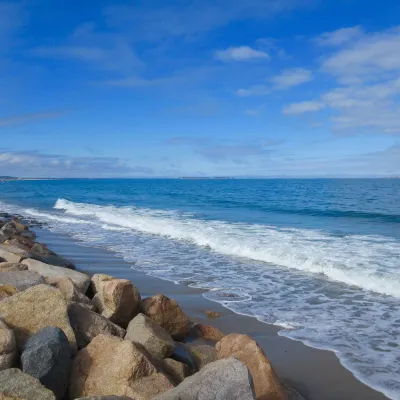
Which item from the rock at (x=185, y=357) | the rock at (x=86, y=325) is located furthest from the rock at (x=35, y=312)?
the rock at (x=185, y=357)

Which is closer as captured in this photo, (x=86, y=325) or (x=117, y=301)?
(x=86, y=325)

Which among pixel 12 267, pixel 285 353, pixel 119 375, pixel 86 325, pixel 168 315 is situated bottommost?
pixel 285 353

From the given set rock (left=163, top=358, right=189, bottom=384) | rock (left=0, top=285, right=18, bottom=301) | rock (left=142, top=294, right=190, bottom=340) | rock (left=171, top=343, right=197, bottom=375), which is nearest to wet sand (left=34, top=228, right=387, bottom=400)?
rock (left=142, top=294, right=190, bottom=340)

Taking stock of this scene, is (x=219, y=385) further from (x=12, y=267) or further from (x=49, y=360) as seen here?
(x=12, y=267)

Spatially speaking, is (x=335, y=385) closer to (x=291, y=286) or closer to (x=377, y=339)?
(x=377, y=339)

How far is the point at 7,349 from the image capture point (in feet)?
13.1

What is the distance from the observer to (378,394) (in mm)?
4816

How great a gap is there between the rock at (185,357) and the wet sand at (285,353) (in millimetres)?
1083

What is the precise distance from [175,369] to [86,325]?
113cm

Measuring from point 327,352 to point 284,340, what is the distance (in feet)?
2.17

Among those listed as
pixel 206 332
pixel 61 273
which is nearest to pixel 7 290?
pixel 61 273

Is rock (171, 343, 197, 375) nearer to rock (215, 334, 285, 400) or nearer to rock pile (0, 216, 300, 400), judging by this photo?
rock pile (0, 216, 300, 400)

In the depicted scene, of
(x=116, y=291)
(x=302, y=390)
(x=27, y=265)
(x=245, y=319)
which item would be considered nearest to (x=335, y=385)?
(x=302, y=390)

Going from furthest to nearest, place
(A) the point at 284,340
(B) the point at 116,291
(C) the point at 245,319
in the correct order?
(C) the point at 245,319 < (A) the point at 284,340 < (B) the point at 116,291
